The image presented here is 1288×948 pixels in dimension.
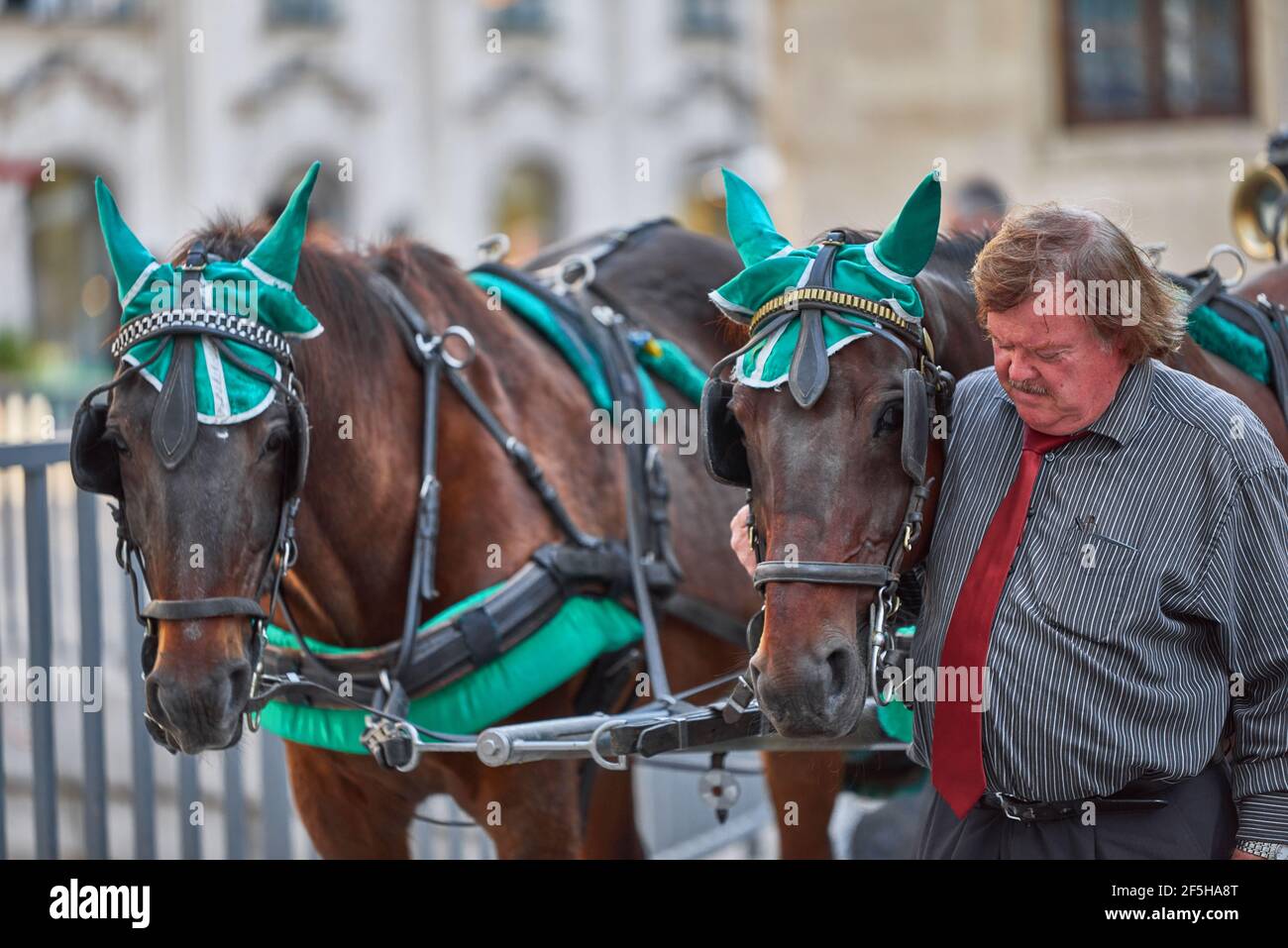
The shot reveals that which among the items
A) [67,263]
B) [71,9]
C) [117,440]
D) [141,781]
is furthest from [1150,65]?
[67,263]

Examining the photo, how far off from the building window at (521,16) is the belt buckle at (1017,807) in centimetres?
2498

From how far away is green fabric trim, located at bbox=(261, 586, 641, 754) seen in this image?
10.3 ft

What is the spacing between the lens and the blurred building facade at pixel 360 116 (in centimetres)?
2353

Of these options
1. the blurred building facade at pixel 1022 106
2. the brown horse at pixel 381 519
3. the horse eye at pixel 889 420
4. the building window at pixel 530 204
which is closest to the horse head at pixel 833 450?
the horse eye at pixel 889 420

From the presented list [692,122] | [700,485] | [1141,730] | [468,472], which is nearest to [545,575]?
[468,472]

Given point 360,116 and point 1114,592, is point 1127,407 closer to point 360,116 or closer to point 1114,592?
point 1114,592

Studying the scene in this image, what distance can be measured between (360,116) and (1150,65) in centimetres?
1671

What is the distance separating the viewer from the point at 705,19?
27.0m

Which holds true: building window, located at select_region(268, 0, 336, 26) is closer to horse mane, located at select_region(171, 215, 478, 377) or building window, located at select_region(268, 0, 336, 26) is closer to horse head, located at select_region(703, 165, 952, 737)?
horse mane, located at select_region(171, 215, 478, 377)

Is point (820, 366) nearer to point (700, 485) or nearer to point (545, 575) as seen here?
point (545, 575)

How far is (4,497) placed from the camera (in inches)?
188

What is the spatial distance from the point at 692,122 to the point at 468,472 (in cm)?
2432

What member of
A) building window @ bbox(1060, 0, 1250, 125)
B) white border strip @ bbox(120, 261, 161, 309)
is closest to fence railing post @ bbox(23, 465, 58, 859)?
white border strip @ bbox(120, 261, 161, 309)

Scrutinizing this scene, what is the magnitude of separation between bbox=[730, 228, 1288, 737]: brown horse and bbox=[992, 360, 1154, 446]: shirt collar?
291 mm
